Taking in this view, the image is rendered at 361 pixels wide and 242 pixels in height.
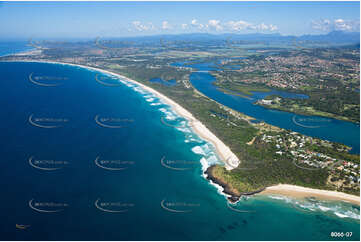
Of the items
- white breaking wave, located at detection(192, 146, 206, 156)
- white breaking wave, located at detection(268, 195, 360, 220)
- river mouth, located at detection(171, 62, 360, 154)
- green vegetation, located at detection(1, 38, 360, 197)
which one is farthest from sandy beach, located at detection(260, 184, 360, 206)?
river mouth, located at detection(171, 62, 360, 154)

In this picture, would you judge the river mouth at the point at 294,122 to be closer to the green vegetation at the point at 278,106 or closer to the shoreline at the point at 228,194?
the green vegetation at the point at 278,106

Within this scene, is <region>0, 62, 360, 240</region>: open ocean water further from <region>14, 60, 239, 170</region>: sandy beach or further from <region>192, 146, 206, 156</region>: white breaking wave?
<region>14, 60, 239, 170</region>: sandy beach

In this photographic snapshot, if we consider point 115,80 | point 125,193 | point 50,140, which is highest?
point 115,80

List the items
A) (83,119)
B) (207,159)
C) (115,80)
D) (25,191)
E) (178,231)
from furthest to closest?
(115,80), (83,119), (207,159), (25,191), (178,231)

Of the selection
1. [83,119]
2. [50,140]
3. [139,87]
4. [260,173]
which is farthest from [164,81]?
[260,173]

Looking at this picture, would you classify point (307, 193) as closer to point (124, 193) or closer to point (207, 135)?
point (207, 135)

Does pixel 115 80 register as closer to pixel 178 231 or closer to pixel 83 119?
pixel 83 119

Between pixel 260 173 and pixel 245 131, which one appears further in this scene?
pixel 245 131
